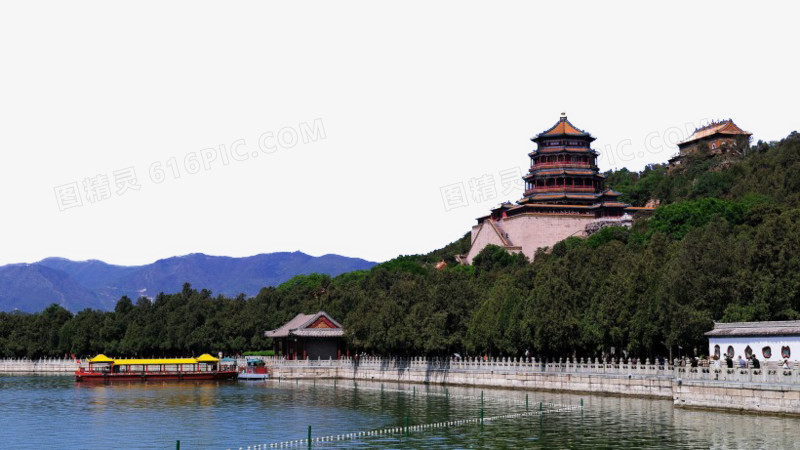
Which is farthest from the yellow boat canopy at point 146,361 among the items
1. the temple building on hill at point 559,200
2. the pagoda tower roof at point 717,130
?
the pagoda tower roof at point 717,130

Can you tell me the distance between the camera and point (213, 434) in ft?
140

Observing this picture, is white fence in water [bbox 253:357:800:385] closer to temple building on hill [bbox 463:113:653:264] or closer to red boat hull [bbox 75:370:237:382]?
red boat hull [bbox 75:370:237:382]

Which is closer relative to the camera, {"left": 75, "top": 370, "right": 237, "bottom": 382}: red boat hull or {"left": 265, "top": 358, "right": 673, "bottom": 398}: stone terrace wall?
{"left": 265, "top": 358, "right": 673, "bottom": 398}: stone terrace wall

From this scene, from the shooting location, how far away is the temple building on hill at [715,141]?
138 meters

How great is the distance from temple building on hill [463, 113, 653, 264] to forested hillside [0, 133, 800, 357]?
485 cm

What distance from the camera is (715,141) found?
14375 cm

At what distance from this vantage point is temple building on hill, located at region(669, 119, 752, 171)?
137625 millimetres

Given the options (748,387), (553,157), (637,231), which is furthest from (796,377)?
(553,157)

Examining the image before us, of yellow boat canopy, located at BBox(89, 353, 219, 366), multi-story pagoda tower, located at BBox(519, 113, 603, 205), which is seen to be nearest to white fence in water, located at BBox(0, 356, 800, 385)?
yellow boat canopy, located at BBox(89, 353, 219, 366)

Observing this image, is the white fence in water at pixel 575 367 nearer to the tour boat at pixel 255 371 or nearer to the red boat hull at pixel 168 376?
the tour boat at pixel 255 371

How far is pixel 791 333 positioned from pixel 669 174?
344 feet

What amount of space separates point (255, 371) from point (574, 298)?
40628 millimetres

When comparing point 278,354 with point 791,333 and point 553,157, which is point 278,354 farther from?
point 791,333

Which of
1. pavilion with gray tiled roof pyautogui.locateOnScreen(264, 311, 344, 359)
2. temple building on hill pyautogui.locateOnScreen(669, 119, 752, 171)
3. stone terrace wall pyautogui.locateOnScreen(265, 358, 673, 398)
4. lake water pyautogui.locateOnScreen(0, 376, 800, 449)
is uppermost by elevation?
temple building on hill pyautogui.locateOnScreen(669, 119, 752, 171)
